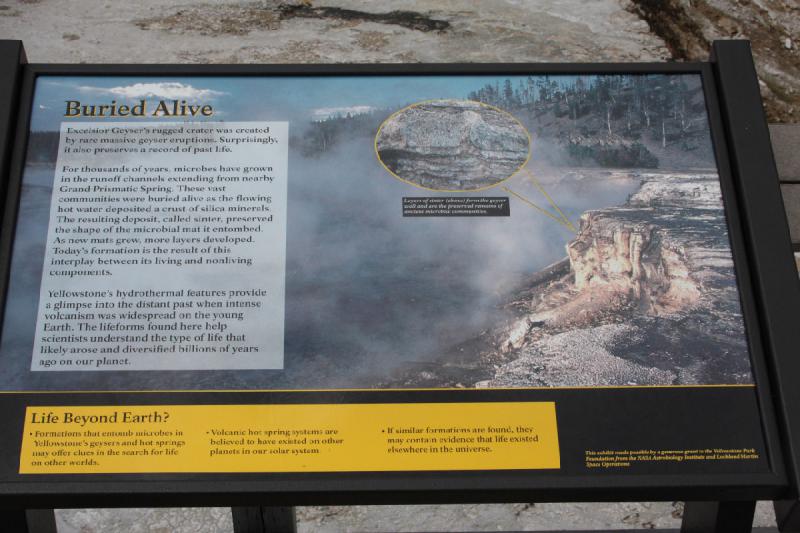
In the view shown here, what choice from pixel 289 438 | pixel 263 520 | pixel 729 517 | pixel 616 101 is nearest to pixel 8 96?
pixel 289 438

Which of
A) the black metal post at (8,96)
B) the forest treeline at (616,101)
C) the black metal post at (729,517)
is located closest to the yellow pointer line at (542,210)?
the forest treeline at (616,101)

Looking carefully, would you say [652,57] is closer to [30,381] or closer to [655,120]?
[655,120]

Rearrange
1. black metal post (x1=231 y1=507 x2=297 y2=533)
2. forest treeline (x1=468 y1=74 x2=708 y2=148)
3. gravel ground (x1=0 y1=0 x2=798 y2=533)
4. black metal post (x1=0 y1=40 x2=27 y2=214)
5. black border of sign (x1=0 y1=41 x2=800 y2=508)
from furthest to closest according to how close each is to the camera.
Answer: gravel ground (x1=0 y1=0 x2=798 y2=533) → black metal post (x1=231 y1=507 x2=297 y2=533) → forest treeline (x1=468 y1=74 x2=708 y2=148) → black metal post (x1=0 y1=40 x2=27 y2=214) → black border of sign (x1=0 y1=41 x2=800 y2=508)

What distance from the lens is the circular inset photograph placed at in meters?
1.65

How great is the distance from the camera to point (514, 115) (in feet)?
5.67

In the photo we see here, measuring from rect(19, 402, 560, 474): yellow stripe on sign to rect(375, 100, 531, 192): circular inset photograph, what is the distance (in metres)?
0.52

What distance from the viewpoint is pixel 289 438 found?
4.67 feet

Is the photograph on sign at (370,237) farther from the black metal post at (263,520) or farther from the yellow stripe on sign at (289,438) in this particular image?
the black metal post at (263,520)

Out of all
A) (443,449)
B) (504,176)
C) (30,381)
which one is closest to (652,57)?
(504,176)

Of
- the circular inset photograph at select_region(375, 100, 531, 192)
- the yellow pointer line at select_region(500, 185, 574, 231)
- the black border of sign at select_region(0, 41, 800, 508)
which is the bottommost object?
the black border of sign at select_region(0, 41, 800, 508)

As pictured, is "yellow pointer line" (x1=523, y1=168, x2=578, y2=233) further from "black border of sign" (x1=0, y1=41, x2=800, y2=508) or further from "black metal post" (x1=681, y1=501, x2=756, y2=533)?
"black metal post" (x1=681, y1=501, x2=756, y2=533)

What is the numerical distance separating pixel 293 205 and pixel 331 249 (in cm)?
14

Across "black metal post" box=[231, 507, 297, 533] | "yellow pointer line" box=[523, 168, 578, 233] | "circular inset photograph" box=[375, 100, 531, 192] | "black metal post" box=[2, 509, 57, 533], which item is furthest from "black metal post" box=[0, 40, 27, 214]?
"yellow pointer line" box=[523, 168, 578, 233]

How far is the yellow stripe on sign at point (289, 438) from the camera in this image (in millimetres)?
1408
